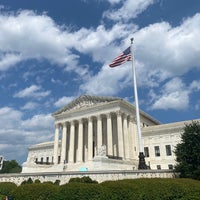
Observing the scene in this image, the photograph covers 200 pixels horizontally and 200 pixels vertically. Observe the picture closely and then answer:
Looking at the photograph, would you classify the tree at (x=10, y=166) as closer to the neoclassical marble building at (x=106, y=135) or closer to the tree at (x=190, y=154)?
the neoclassical marble building at (x=106, y=135)

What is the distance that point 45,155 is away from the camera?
7700 cm

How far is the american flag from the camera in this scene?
114 feet

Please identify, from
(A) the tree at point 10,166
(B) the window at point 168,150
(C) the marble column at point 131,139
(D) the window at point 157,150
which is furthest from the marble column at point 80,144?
(A) the tree at point 10,166

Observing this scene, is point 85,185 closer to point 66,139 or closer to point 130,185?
point 130,185

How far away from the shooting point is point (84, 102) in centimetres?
5816

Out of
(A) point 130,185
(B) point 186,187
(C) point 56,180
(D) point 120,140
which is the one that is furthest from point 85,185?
(D) point 120,140

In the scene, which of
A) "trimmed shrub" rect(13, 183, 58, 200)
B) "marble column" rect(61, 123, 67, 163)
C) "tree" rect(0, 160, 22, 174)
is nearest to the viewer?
"trimmed shrub" rect(13, 183, 58, 200)

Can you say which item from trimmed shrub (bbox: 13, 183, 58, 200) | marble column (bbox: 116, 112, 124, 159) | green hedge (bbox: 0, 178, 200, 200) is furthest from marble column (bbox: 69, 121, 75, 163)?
green hedge (bbox: 0, 178, 200, 200)

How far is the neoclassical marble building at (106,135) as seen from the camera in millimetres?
50469

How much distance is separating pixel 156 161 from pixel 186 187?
3860 cm

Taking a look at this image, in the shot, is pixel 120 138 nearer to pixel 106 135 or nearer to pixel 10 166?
pixel 106 135

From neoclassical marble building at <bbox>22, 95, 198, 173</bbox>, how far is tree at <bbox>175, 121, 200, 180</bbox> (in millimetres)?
17982

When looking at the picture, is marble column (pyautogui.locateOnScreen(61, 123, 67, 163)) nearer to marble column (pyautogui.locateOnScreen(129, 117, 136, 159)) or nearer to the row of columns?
the row of columns

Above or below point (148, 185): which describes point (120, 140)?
above
